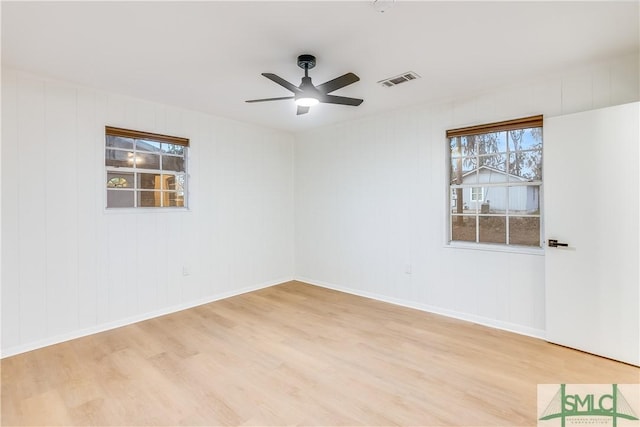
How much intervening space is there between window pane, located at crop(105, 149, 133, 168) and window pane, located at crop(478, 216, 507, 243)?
409 centimetres

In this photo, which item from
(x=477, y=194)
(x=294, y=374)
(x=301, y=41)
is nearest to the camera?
(x=301, y=41)

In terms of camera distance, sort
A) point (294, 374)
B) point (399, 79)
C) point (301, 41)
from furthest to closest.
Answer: point (399, 79)
point (294, 374)
point (301, 41)

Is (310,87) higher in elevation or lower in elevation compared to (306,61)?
lower

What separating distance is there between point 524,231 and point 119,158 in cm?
448

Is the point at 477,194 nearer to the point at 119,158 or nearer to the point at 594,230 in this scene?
the point at 594,230

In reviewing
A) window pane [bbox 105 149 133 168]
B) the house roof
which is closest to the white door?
the house roof

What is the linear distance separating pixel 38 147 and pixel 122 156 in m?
0.73

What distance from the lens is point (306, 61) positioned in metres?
2.57

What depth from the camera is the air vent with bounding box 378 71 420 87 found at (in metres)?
3.00

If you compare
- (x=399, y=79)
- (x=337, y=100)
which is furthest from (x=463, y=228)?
(x=337, y=100)

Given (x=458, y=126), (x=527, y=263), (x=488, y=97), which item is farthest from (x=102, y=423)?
(x=488, y=97)

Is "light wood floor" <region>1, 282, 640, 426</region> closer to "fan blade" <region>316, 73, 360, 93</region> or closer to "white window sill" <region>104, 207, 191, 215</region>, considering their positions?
"white window sill" <region>104, 207, 191, 215</region>

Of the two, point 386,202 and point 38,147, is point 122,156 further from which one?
point 386,202

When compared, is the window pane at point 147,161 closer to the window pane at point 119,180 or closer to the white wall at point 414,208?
the window pane at point 119,180
